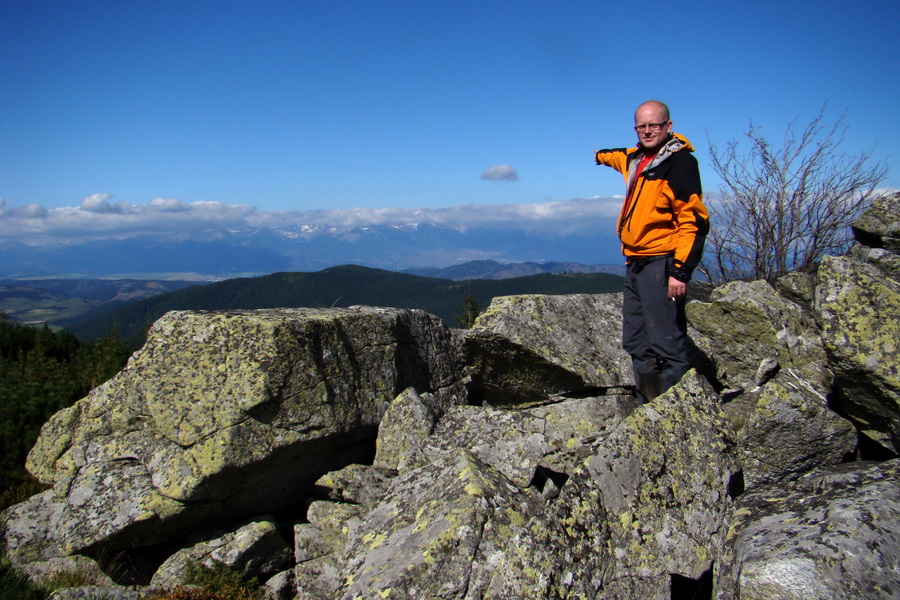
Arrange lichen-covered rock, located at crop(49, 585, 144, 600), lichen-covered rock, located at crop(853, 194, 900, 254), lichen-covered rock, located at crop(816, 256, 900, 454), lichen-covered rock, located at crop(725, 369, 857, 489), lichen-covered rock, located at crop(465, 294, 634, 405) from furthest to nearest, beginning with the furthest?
lichen-covered rock, located at crop(853, 194, 900, 254) → lichen-covered rock, located at crop(465, 294, 634, 405) → lichen-covered rock, located at crop(725, 369, 857, 489) → lichen-covered rock, located at crop(816, 256, 900, 454) → lichen-covered rock, located at crop(49, 585, 144, 600)

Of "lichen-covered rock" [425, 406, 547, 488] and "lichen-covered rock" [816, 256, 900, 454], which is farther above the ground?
"lichen-covered rock" [816, 256, 900, 454]

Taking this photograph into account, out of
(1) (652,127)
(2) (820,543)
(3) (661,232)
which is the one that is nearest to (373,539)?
(2) (820,543)

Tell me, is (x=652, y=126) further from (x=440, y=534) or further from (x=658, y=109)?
(x=440, y=534)

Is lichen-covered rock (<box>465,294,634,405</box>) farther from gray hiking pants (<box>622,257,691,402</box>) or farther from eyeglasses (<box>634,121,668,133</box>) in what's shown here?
eyeglasses (<box>634,121,668,133</box>)

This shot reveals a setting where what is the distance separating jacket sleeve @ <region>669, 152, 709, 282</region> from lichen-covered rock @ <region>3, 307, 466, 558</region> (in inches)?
190

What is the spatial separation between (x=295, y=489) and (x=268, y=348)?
89.3 inches

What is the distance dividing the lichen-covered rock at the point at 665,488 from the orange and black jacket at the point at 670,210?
1.90 metres

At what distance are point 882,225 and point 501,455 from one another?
760cm

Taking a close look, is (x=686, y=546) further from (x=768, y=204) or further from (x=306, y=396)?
(x=768, y=204)

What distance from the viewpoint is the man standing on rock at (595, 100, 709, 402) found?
22.4 feet

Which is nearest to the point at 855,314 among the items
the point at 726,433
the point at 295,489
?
the point at 726,433

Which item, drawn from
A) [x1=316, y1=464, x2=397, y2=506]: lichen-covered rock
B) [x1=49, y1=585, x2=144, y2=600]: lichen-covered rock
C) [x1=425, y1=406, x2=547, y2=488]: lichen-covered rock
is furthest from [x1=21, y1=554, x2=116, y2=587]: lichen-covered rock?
[x1=425, y1=406, x2=547, y2=488]: lichen-covered rock

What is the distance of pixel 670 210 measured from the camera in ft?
23.1

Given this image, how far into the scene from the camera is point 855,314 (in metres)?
6.44
